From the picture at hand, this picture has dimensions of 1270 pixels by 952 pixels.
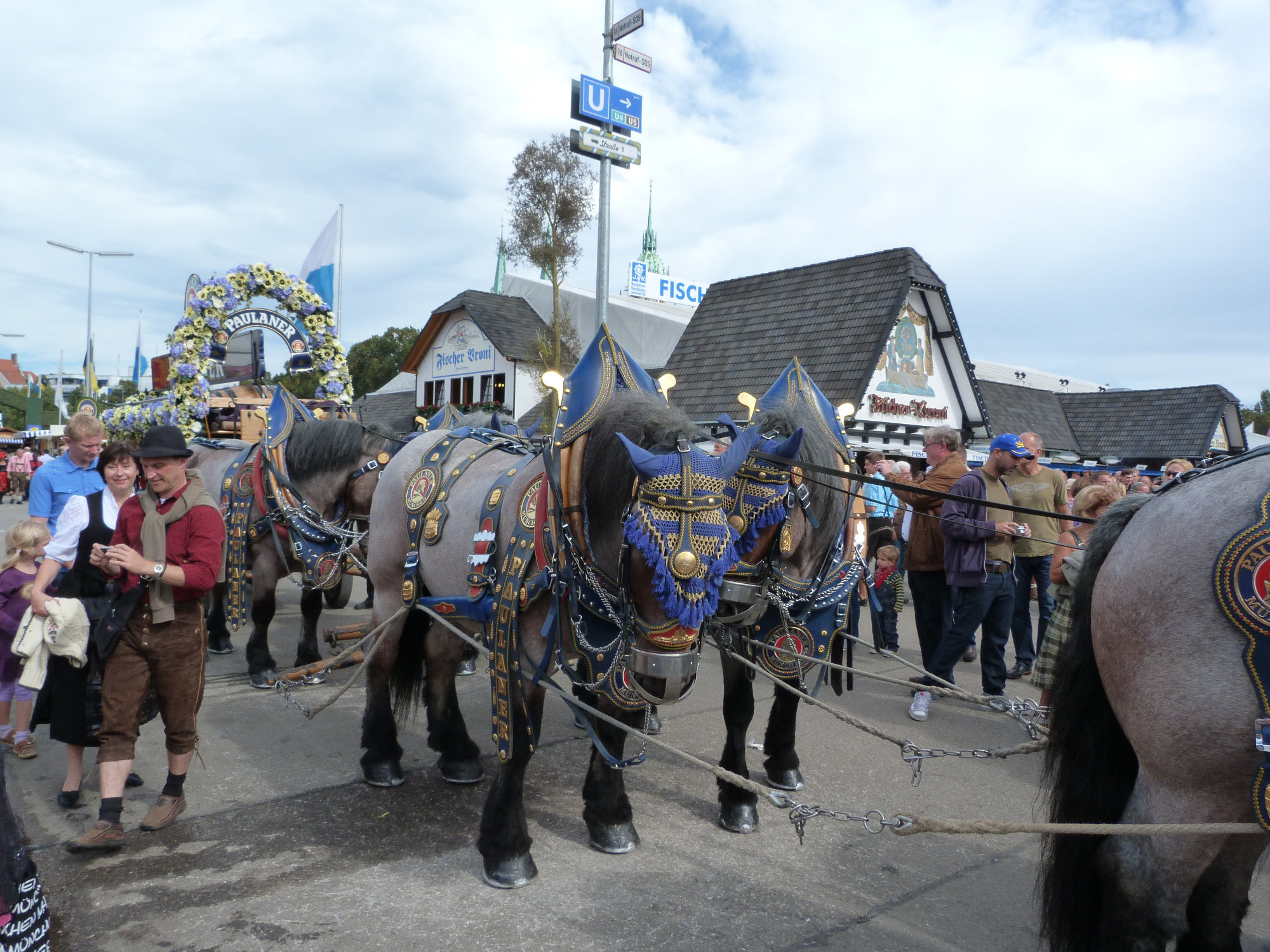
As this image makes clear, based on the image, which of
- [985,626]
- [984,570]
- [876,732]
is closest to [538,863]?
[876,732]

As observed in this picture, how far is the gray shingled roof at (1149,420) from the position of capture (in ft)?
77.8

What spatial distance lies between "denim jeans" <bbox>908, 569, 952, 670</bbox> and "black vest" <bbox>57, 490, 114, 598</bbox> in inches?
197

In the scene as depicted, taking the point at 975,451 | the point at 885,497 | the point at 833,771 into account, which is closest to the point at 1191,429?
A: the point at 975,451

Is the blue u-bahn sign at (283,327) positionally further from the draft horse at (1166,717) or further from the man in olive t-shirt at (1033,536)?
the draft horse at (1166,717)

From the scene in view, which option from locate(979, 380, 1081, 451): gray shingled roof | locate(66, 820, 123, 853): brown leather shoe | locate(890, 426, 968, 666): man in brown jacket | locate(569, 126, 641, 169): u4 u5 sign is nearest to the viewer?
locate(66, 820, 123, 853): brown leather shoe

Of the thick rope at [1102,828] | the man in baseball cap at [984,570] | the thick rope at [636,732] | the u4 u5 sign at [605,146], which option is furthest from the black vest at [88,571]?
the u4 u5 sign at [605,146]

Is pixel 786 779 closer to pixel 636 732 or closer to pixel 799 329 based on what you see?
pixel 636 732

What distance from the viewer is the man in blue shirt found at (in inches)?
192

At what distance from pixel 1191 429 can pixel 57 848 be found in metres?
27.9

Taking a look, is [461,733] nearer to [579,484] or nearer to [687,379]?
[579,484]

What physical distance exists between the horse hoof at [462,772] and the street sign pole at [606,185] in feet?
26.3

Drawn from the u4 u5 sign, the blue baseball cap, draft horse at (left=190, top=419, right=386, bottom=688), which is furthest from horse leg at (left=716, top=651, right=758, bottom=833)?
the u4 u5 sign

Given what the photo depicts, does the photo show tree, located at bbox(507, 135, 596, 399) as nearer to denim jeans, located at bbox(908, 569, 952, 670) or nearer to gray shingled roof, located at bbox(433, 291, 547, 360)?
gray shingled roof, located at bbox(433, 291, 547, 360)

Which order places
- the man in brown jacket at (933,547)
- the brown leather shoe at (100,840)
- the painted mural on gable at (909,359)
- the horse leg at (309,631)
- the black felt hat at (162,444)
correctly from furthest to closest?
the painted mural on gable at (909,359) < the horse leg at (309,631) < the man in brown jacket at (933,547) < the black felt hat at (162,444) < the brown leather shoe at (100,840)
